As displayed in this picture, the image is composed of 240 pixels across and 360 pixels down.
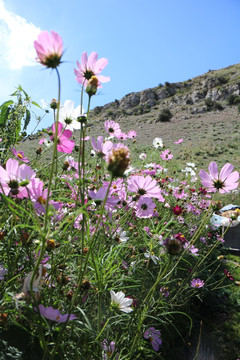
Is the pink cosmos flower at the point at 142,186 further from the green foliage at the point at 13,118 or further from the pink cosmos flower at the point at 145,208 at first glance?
the green foliage at the point at 13,118

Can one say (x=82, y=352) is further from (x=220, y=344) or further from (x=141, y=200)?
(x=220, y=344)

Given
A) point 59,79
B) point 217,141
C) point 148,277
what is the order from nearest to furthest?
point 59,79 → point 148,277 → point 217,141

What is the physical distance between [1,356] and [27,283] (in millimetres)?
265

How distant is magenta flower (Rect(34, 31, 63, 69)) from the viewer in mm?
433

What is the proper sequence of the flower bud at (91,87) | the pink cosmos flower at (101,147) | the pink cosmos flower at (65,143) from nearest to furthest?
the flower bud at (91,87)
the pink cosmos flower at (65,143)
the pink cosmos flower at (101,147)

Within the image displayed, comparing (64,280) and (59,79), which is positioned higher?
(59,79)

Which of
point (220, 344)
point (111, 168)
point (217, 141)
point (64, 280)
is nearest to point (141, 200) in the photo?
point (64, 280)

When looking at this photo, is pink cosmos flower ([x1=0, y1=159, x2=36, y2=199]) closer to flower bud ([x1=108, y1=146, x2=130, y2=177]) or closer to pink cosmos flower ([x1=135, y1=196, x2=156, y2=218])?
flower bud ([x1=108, y1=146, x2=130, y2=177])

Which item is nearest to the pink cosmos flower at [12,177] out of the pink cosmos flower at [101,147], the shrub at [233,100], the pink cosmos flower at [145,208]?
the pink cosmos flower at [101,147]

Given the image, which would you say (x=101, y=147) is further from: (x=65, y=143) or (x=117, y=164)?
(x=117, y=164)

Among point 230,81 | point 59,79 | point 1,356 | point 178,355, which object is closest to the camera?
point 59,79

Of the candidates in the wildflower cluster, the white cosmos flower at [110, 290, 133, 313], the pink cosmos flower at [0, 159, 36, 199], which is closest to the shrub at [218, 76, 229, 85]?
the wildflower cluster

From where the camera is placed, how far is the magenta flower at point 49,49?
43 cm

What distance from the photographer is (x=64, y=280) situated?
0.76m
